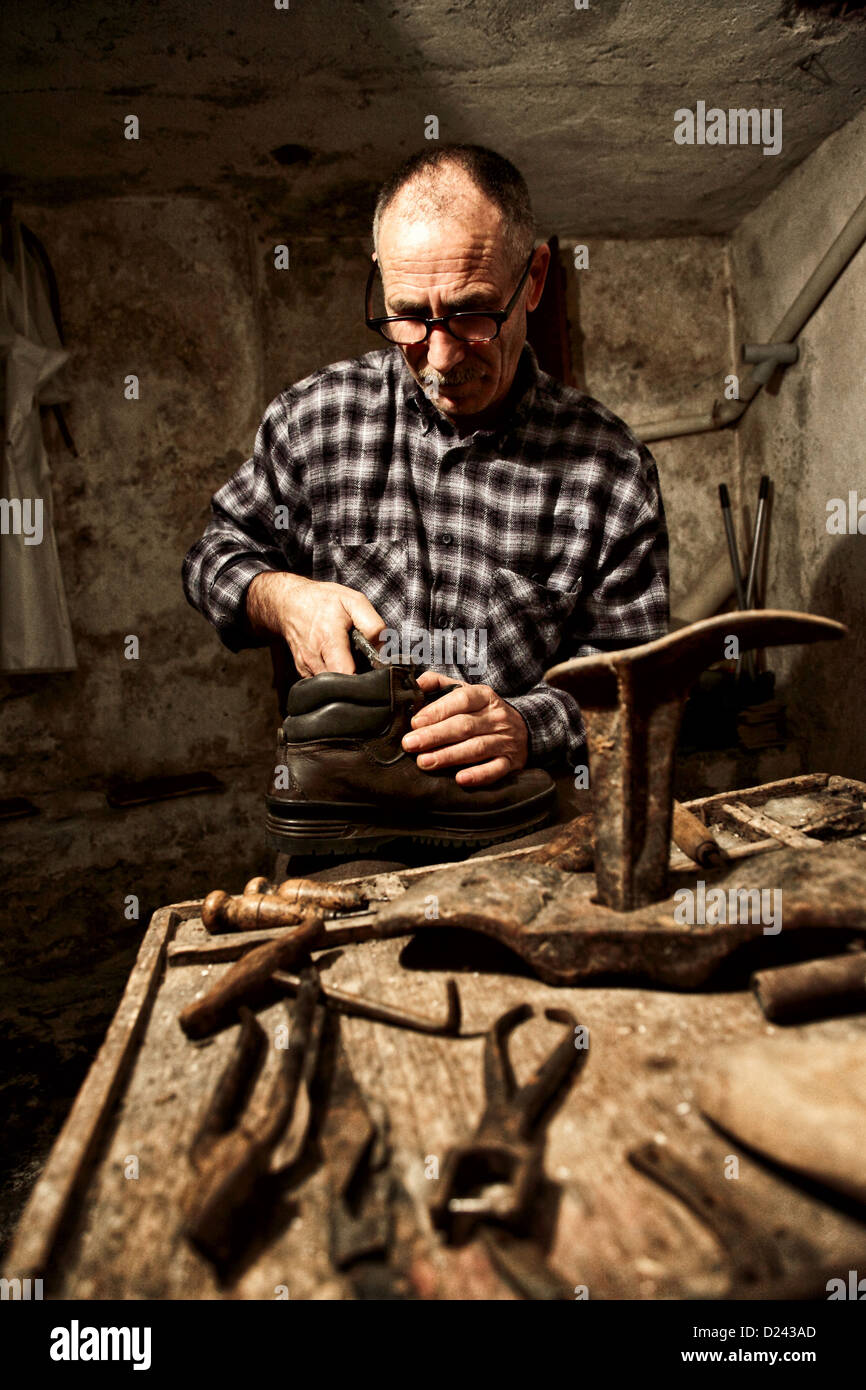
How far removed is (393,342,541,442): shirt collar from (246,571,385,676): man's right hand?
624mm

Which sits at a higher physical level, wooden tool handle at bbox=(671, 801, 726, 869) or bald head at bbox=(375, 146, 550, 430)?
bald head at bbox=(375, 146, 550, 430)

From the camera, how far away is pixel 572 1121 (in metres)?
0.81

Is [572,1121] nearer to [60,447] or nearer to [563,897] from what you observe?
[563,897]

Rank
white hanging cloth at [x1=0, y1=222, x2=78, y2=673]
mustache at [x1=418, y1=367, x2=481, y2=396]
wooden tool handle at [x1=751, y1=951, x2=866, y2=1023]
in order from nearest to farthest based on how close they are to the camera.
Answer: wooden tool handle at [x1=751, y1=951, x2=866, y2=1023], mustache at [x1=418, y1=367, x2=481, y2=396], white hanging cloth at [x1=0, y1=222, x2=78, y2=673]

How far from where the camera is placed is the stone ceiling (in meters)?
2.30

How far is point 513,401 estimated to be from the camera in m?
2.20

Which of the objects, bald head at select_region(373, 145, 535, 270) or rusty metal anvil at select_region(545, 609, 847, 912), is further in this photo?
bald head at select_region(373, 145, 535, 270)

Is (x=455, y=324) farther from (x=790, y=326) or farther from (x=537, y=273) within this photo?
(x=790, y=326)

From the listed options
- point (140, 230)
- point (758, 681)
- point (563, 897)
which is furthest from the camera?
point (758, 681)

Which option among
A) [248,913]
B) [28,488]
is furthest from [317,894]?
[28,488]

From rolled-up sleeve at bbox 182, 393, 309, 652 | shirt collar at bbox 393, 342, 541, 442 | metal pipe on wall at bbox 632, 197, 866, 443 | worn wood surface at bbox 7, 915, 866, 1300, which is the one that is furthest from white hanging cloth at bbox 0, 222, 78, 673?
metal pipe on wall at bbox 632, 197, 866, 443

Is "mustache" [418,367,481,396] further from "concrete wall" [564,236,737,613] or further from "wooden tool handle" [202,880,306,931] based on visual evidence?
"concrete wall" [564,236,737,613]

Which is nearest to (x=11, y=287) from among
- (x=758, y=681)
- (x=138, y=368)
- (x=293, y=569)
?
(x=138, y=368)
